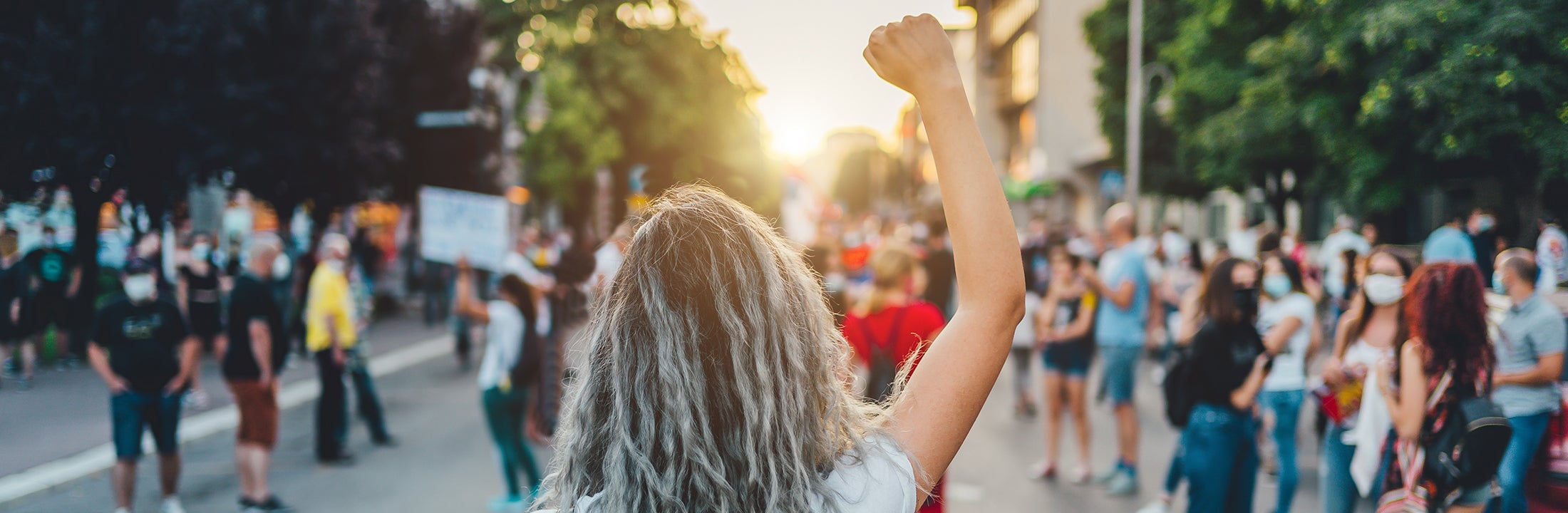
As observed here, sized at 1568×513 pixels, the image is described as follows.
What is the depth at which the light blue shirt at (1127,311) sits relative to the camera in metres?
7.04

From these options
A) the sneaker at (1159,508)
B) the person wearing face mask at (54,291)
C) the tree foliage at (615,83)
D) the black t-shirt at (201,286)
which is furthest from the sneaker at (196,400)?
the tree foliage at (615,83)

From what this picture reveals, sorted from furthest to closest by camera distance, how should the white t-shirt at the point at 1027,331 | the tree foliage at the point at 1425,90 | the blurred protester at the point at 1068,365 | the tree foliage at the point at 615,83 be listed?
1. the tree foliage at the point at 615,83
2. the white t-shirt at the point at 1027,331
3. the blurred protester at the point at 1068,365
4. the tree foliage at the point at 1425,90

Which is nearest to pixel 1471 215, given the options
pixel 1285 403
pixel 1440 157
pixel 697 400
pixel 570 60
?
pixel 1440 157

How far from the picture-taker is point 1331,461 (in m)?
4.72

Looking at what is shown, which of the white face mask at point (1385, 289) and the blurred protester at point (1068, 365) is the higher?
the white face mask at point (1385, 289)

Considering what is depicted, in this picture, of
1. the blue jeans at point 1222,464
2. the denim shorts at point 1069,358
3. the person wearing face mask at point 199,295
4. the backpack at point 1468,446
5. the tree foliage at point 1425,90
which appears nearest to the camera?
the backpack at point 1468,446

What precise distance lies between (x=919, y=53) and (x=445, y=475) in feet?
22.6

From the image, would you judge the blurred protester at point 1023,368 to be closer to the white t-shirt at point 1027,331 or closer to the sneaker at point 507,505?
the white t-shirt at point 1027,331

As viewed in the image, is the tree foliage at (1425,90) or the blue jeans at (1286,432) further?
the blue jeans at (1286,432)

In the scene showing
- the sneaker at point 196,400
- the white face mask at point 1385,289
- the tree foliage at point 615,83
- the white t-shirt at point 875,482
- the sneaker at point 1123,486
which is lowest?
the sneaker at point 196,400

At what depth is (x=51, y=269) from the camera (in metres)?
6.88

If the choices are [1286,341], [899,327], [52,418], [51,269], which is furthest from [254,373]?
[1286,341]

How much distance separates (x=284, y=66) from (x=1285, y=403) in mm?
11979

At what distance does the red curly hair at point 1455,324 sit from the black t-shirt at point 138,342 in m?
6.57
